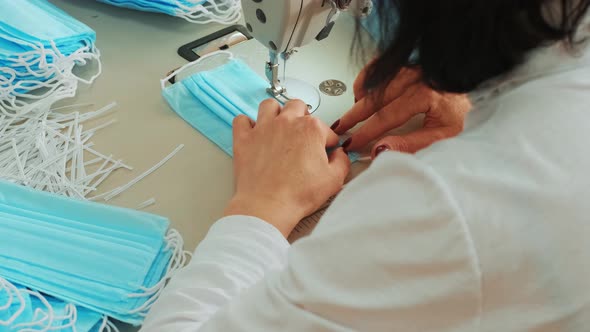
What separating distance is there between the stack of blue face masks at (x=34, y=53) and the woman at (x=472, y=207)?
66 centimetres

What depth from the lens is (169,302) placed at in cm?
57

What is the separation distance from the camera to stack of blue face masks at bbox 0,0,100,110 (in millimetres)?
885

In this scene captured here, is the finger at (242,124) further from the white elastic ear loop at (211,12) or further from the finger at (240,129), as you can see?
the white elastic ear loop at (211,12)

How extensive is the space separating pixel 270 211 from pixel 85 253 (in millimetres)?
253

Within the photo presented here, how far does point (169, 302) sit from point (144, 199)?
0.24 m

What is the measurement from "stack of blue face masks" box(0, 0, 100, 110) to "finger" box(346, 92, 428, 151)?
0.53m

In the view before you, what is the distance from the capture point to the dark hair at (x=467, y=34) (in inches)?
14.5

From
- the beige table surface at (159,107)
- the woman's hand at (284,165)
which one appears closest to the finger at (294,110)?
the woman's hand at (284,165)

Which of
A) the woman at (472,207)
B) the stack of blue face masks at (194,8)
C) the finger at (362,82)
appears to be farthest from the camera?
the stack of blue face masks at (194,8)

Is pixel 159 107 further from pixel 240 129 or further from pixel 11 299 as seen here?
pixel 11 299

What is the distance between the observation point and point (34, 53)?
0.89m

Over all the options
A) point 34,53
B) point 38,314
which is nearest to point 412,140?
point 38,314

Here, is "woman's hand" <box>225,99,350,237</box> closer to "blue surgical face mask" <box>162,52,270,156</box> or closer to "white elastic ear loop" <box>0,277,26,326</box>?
"blue surgical face mask" <box>162,52,270,156</box>

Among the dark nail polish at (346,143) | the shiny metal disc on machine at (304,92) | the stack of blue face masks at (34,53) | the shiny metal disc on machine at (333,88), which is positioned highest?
the stack of blue face masks at (34,53)
